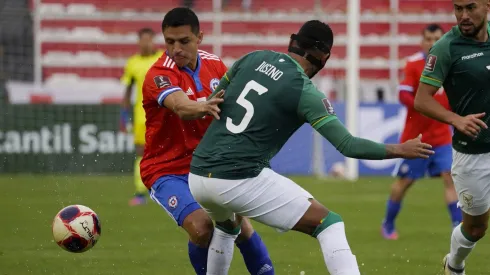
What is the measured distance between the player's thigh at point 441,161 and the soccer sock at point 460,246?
3.55 m

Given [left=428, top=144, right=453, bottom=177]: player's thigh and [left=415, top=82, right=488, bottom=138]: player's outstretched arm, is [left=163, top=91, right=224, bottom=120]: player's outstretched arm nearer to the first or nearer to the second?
[left=415, top=82, right=488, bottom=138]: player's outstretched arm

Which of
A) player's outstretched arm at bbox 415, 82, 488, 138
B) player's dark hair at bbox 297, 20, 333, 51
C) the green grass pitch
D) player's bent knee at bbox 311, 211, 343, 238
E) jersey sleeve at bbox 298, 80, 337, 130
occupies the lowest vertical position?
the green grass pitch

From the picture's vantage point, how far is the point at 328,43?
263 inches

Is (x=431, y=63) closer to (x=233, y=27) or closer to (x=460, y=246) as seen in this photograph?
(x=460, y=246)

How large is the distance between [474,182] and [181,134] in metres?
2.38

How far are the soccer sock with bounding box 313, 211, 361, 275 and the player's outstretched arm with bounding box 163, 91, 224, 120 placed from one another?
1016 mm

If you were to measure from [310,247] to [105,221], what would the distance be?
3403 mm

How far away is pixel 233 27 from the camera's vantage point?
22672 mm

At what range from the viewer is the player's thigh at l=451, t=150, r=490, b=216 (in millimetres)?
7977

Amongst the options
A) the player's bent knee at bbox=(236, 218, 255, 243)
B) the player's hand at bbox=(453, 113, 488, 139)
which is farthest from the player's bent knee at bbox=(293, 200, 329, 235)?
the player's hand at bbox=(453, 113, 488, 139)

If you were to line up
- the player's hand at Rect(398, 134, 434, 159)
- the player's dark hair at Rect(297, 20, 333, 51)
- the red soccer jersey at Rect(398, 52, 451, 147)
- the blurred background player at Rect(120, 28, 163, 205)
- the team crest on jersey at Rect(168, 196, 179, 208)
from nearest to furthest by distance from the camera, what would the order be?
1. the player's hand at Rect(398, 134, 434, 159)
2. the player's dark hair at Rect(297, 20, 333, 51)
3. the team crest on jersey at Rect(168, 196, 179, 208)
4. the red soccer jersey at Rect(398, 52, 451, 147)
5. the blurred background player at Rect(120, 28, 163, 205)

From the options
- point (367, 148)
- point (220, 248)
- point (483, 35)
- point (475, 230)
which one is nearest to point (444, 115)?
point (483, 35)

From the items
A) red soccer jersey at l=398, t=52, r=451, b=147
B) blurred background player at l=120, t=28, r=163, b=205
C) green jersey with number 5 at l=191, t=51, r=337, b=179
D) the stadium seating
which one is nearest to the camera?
green jersey with number 5 at l=191, t=51, r=337, b=179

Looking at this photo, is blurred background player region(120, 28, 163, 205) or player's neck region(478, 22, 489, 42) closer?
player's neck region(478, 22, 489, 42)
